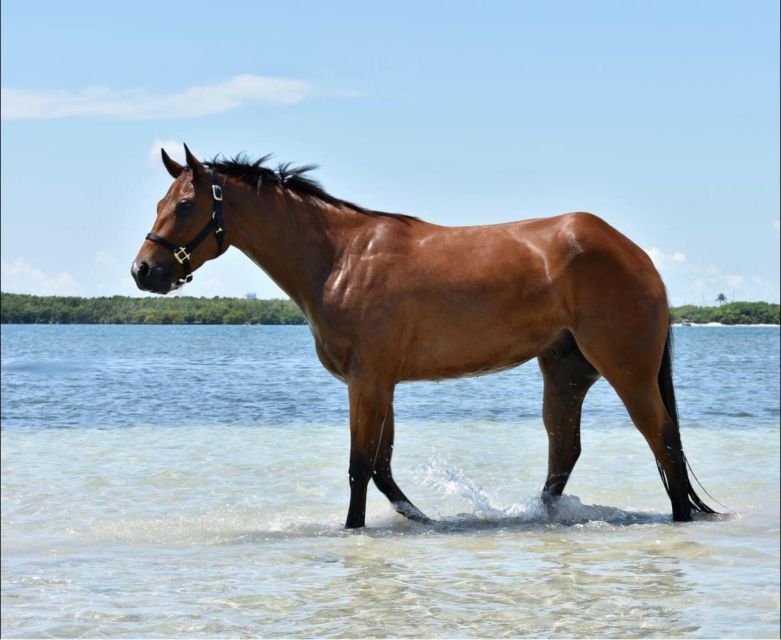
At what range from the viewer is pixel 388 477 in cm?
729

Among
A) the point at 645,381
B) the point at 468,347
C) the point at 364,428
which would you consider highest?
the point at 468,347

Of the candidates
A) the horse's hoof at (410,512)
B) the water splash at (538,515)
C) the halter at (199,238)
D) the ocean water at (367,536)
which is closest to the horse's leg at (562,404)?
the water splash at (538,515)

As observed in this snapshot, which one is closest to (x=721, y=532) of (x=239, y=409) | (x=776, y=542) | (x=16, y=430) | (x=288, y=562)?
(x=776, y=542)

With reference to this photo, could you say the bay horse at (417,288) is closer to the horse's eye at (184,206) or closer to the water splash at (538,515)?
the horse's eye at (184,206)

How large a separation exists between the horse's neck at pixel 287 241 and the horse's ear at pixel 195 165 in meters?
0.32

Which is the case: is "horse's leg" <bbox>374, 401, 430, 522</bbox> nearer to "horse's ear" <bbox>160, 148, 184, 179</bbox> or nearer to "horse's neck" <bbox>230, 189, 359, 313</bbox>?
"horse's neck" <bbox>230, 189, 359, 313</bbox>

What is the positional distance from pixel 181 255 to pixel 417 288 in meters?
1.64

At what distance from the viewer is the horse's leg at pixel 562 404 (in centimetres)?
748

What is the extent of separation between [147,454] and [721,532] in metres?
6.53

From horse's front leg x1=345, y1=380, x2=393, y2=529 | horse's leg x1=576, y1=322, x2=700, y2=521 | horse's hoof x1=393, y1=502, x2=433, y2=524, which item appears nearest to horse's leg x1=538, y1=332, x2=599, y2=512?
horse's leg x1=576, y1=322, x2=700, y2=521

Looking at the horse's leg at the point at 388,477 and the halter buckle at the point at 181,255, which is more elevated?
the halter buckle at the point at 181,255

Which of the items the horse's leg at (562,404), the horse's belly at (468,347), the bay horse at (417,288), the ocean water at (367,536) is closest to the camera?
the ocean water at (367,536)

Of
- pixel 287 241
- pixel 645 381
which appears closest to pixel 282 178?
pixel 287 241

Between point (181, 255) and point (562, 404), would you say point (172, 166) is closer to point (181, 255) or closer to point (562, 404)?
point (181, 255)
